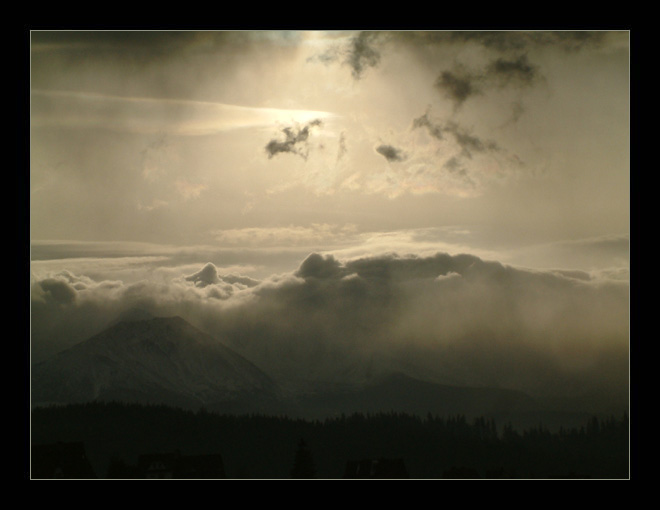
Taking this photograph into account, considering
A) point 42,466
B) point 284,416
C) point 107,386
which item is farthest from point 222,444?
point 107,386

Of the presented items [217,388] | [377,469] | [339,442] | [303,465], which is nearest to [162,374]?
[217,388]

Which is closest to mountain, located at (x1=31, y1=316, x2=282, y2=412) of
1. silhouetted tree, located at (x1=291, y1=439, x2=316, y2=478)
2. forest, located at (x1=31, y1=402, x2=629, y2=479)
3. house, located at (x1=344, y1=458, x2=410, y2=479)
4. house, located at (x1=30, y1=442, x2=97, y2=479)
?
forest, located at (x1=31, y1=402, x2=629, y2=479)

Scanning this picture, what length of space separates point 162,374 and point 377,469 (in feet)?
76.4

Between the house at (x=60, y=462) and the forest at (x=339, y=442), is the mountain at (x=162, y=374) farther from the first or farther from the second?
the house at (x=60, y=462)

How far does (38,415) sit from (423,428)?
2301 cm

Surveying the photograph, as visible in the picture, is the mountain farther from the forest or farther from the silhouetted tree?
the silhouetted tree

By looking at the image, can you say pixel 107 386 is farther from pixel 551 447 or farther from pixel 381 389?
pixel 551 447

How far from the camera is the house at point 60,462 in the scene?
36.5 m

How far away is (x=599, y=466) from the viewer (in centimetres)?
4025

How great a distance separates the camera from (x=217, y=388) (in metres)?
52.6

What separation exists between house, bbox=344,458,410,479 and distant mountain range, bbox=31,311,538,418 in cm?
545

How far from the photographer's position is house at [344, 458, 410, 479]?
38.9m

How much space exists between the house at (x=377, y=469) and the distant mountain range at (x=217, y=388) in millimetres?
5447

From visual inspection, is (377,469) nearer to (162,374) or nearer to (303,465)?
(303,465)
